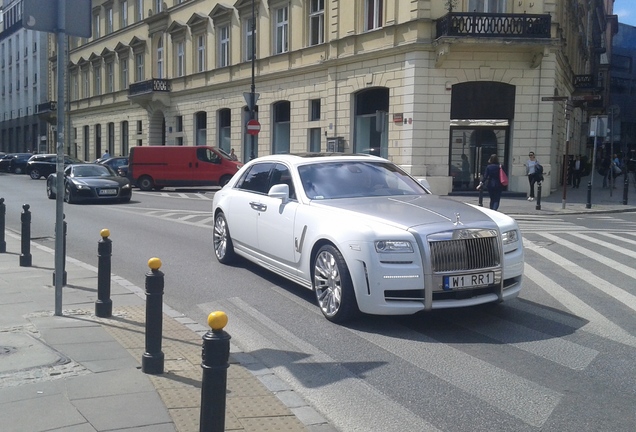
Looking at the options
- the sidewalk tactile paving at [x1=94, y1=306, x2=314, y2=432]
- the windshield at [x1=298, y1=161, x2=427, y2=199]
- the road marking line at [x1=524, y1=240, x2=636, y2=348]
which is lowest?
the sidewalk tactile paving at [x1=94, y1=306, x2=314, y2=432]

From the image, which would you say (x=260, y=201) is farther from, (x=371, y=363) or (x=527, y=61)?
(x=527, y=61)

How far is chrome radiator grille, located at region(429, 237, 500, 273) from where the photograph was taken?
6633 mm

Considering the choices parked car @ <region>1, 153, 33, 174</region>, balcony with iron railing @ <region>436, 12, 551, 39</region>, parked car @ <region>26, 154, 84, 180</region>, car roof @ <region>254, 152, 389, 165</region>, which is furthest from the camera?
parked car @ <region>1, 153, 33, 174</region>

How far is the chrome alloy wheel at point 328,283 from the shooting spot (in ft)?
23.2

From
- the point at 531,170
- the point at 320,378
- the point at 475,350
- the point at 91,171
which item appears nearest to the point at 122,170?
the point at 91,171

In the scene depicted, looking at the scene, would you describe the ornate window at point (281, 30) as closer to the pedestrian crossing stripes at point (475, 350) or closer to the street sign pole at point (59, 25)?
the pedestrian crossing stripes at point (475, 350)

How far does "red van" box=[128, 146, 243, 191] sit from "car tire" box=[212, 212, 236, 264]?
2019 centimetres

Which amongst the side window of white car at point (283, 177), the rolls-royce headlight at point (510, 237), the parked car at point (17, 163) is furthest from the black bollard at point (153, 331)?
the parked car at point (17, 163)

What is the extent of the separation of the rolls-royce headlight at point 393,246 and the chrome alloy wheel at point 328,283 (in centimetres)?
56

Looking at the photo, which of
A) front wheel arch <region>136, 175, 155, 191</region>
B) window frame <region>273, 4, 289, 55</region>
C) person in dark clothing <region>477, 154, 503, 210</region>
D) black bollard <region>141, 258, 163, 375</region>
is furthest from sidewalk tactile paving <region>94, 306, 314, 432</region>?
window frame <region>273, 4, 289, 55</region>

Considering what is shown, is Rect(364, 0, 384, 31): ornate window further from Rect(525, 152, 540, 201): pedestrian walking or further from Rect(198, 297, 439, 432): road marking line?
Rect(198, 297, 439, 432): road marking line

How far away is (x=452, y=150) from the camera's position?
90.7 ft

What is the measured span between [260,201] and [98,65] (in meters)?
53.3

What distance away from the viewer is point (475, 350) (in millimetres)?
6215
